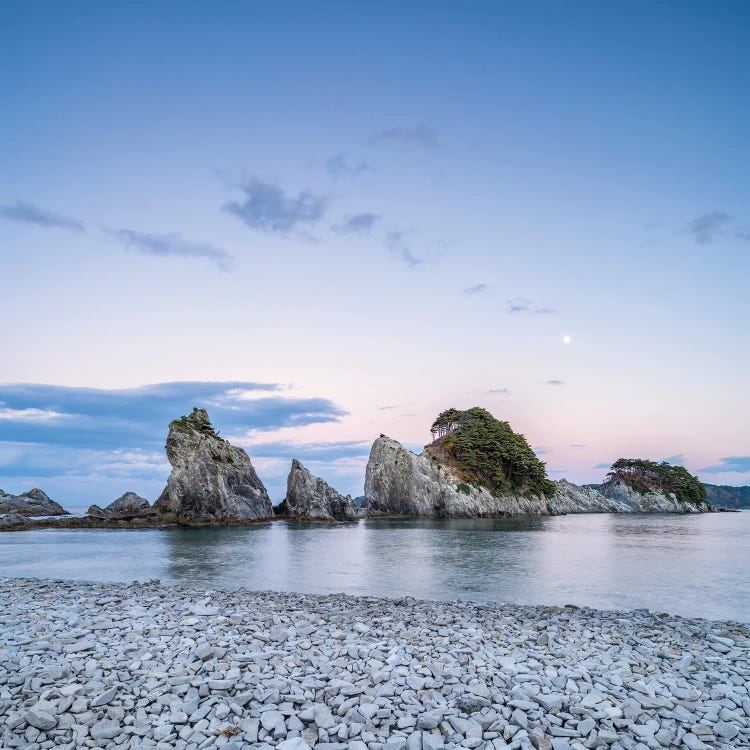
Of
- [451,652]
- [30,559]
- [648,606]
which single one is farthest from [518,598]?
[30,559]

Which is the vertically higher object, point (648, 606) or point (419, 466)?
point (419, 466)

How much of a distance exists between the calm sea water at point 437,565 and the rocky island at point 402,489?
49.9 ft

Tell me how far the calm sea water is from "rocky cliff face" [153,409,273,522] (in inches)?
584

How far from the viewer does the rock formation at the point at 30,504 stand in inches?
3211

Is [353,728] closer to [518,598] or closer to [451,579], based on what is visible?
[518,598]

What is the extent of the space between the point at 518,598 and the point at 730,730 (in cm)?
1394

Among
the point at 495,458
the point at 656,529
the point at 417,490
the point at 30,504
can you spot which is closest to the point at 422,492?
the point at 417,490

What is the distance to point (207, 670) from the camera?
1021cm

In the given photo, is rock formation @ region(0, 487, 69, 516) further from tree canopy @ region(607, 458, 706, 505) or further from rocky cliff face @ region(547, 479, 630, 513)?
tree canopy @ region(607, 458, 706, 505)

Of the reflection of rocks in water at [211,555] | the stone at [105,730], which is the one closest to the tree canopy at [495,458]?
the reflection of rocks in water at [211,555]

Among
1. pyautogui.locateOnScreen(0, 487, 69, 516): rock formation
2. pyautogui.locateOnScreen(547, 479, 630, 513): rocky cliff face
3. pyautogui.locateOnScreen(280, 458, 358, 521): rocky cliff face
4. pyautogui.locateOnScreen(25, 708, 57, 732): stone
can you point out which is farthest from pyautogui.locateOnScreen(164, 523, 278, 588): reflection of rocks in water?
pyautogui.locateOnScreen(547, 479, 630, 513): rocky cliff face

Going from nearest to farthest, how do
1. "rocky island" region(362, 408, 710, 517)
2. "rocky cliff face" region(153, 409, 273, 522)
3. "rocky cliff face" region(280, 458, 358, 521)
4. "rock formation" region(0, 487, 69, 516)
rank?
"rocky cliff face" region(153, 409, 273, 522) → "rocky cliff face" region(280, 458, 358, 521) → "rock formation" region(0, 487, 69, 516) → "rocky island" region(362, 408, 710, 517)

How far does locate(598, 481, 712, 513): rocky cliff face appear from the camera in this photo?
5804 inches

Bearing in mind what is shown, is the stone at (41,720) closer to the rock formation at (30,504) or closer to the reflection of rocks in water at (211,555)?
the reflection of rocks in water at (211,555)
